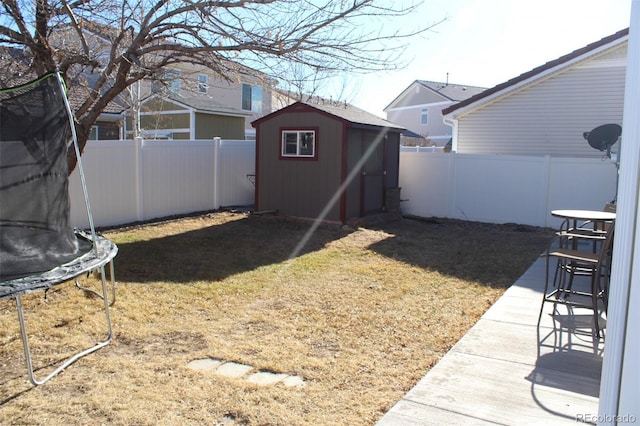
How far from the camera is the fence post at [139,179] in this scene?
977 cm

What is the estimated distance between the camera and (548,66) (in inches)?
476

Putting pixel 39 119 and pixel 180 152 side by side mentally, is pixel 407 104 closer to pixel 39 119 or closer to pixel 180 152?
pixel 180 152

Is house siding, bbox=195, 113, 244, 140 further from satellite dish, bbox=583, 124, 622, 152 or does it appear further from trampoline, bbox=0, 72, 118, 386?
trampoline, bbox=0, 72, 118, 386

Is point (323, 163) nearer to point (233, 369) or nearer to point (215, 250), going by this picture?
point (215, 250)

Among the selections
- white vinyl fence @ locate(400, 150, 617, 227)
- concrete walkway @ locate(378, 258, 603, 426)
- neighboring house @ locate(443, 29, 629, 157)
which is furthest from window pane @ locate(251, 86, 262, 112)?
concrete walkway @ locate(378, 258, 603, 426)

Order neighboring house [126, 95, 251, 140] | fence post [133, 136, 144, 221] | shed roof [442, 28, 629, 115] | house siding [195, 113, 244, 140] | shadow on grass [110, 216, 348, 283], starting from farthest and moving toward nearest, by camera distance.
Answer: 1. house siding [195, 113, 244, 140]
2. neighboring house [126, 95, 251, 140]
3. shed roof [442, 28, 629, 115]
4. fence post [133, 136, 144, 221]
5. shadow on grass [110, 216, 348, 283]

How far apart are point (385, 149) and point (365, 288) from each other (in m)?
5.99

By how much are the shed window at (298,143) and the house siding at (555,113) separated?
5.29 metres

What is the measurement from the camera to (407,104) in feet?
121

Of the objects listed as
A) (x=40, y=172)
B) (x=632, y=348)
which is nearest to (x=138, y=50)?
(x=40, y=172)

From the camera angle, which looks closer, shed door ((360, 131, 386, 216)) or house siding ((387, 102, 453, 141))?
shed door ((360, 131, 386, 216))

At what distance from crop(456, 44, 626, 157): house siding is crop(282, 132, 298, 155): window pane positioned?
17.7 ft

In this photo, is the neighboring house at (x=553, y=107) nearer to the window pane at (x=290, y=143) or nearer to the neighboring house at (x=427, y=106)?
the window pane at (x=290, y=143)

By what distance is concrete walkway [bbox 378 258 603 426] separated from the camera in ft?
9.94
